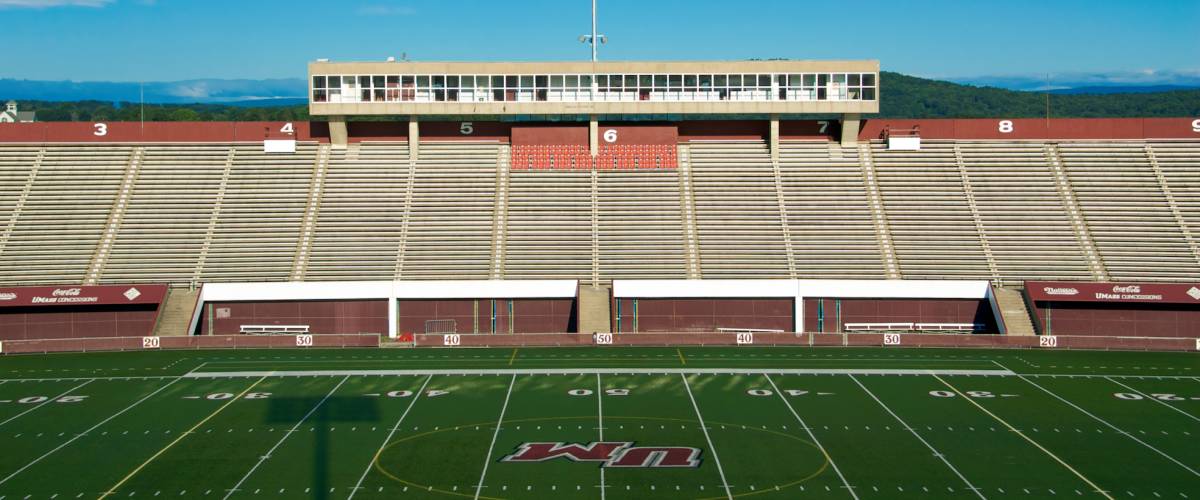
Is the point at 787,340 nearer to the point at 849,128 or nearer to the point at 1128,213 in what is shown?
the point at 849,128

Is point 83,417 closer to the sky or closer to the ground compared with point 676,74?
closer to the ground

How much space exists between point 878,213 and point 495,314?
1948 cm

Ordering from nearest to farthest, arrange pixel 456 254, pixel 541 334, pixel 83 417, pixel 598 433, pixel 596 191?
pixel 598 433, pixel 83 417, pixel 541 334, pixel 456 254, pixel 596 191

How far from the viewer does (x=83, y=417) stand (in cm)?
3859

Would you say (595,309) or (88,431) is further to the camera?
(595,309)

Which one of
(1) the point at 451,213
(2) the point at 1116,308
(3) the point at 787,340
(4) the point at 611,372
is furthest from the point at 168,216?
(2) the point at 1116,308

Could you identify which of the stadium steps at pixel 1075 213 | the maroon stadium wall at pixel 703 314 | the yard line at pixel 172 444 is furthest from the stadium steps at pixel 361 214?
the stadium steps at pixel 1075 213

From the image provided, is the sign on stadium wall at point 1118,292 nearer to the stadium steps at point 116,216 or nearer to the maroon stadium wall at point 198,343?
the maroon stadium wall at point 198,343

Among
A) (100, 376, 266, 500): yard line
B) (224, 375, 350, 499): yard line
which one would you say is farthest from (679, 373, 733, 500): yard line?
(100, 376, 266, 500): yard line

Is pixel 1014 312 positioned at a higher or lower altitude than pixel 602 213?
lower

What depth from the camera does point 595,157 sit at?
6631cm

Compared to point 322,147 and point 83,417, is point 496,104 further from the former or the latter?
point 83,417

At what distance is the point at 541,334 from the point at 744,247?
12.2m

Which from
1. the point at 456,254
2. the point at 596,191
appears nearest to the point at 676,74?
the point at 596,191
